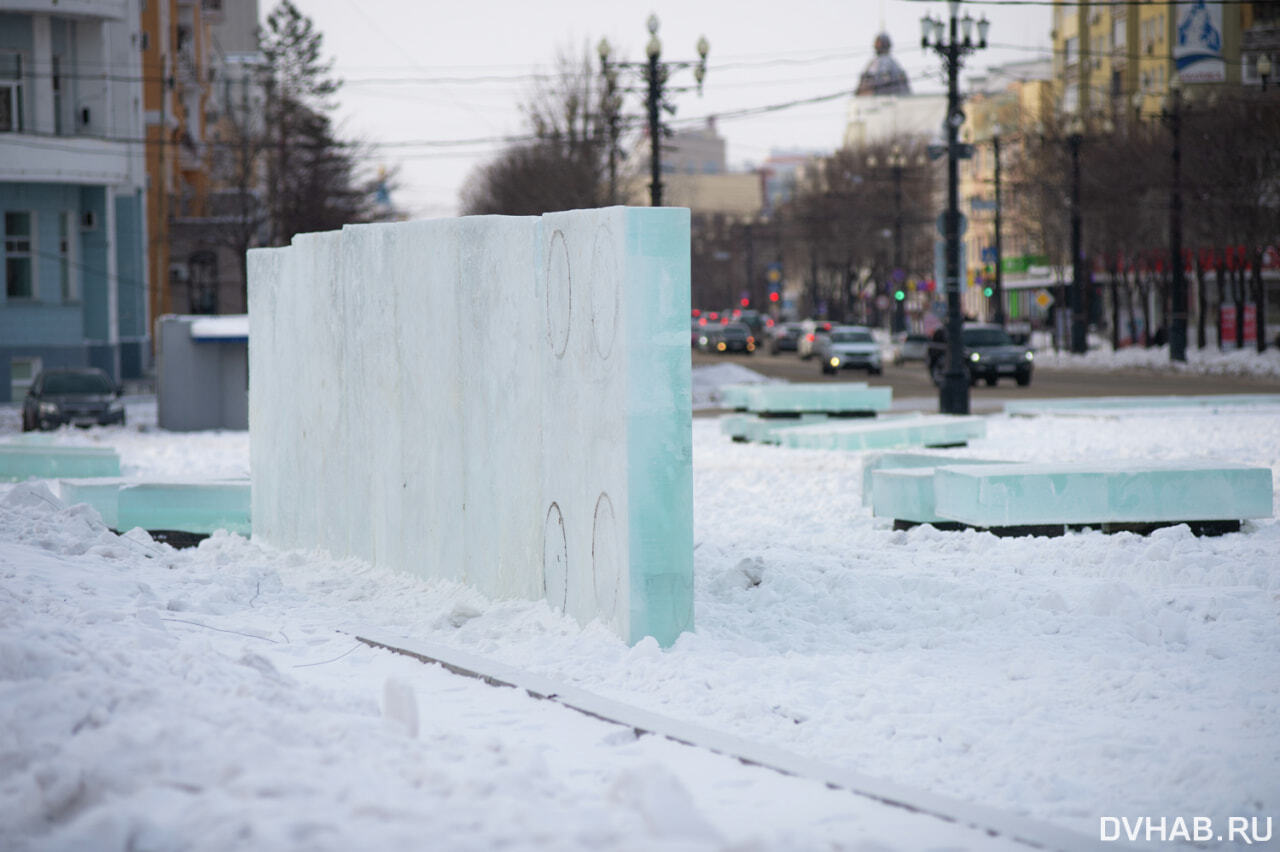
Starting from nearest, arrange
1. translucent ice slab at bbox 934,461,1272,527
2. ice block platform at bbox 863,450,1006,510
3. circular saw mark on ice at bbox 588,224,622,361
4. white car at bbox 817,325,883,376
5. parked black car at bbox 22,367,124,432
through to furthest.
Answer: circular saw mark on ice at bbox 588,224,622,361, translucent ice slab at bbox 934,461,1272,527, ice block platform at bbox 863,450,1006,510, parked black car at bbox 22,367,124,432, white car at bbox 817,325,883,376

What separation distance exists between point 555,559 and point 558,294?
1.55 m

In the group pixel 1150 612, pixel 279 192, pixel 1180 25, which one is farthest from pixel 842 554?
pixel 1180 25

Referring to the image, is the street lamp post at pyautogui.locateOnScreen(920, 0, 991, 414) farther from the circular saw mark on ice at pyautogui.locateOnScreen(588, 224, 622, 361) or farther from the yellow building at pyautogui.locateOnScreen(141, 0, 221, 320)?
the yellow building at pyautogui.locateOnScreen(141, 0, 221, 320)

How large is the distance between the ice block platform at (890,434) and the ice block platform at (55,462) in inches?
353

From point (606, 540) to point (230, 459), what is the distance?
46.1 ft

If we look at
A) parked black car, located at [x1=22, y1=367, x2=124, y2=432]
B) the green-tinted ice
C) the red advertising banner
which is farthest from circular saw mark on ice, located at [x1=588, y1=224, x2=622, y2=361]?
the red advertising banner

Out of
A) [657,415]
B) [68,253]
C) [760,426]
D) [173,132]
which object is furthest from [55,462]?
[173,132]

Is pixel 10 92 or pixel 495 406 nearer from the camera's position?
pixel 495 406

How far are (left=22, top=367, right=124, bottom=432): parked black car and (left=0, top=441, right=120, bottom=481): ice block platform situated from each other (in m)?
11.8

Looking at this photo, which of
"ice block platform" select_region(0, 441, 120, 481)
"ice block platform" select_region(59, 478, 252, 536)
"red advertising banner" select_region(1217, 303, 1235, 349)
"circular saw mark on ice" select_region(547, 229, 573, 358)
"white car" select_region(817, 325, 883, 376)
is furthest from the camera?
"red advertising banner" select_region(1217, 303, 1235, 349)

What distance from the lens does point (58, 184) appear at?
40.2 metres

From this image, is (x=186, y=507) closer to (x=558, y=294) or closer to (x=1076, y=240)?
(x=558, y=294)

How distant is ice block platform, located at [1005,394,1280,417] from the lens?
2809cm

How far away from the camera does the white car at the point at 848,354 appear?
166 ft
